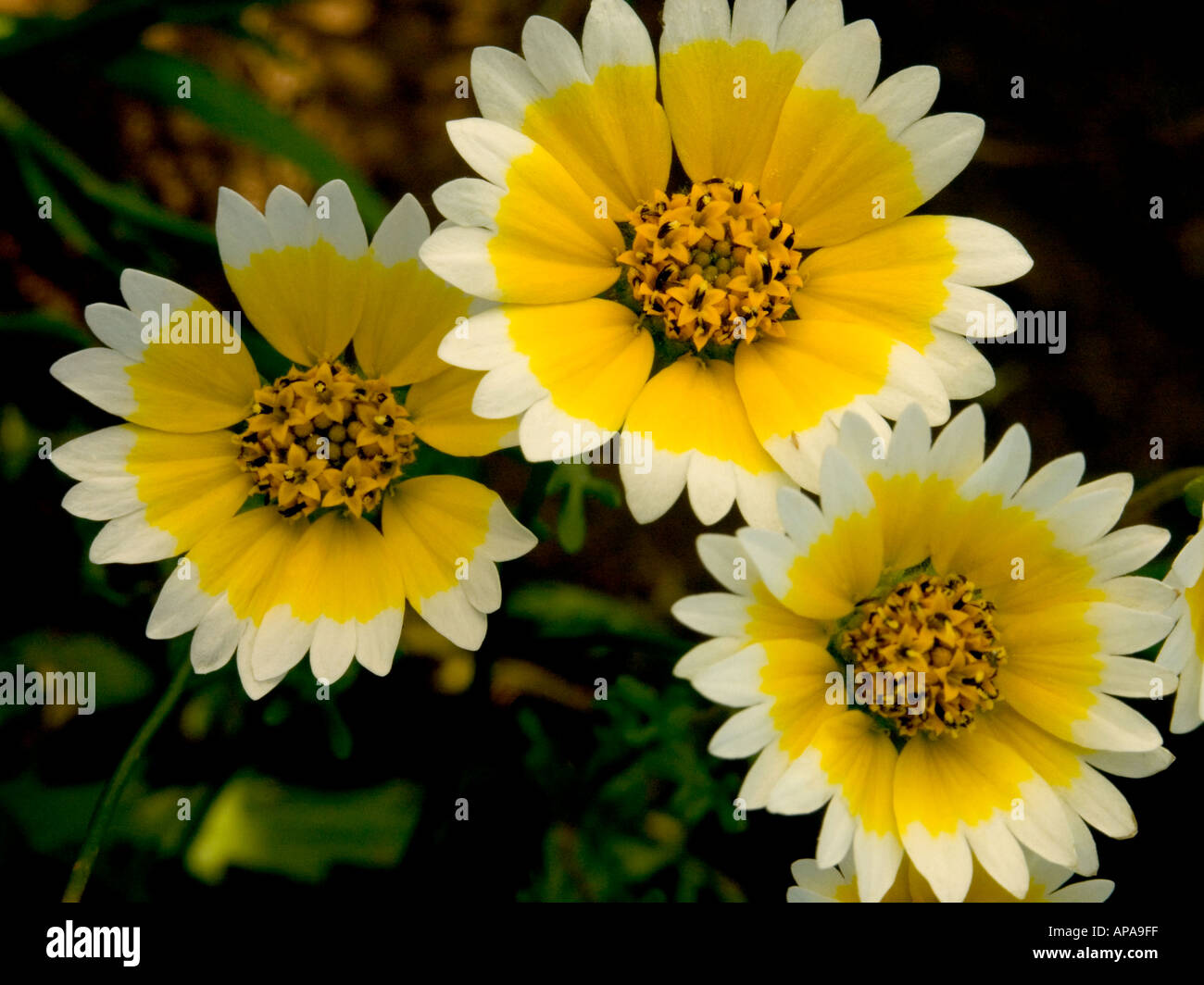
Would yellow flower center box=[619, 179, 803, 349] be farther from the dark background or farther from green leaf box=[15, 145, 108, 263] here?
green leaf box=[15, 145, 108, 263]

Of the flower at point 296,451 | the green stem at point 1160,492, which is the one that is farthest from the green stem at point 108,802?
the green stem at point 1160,492

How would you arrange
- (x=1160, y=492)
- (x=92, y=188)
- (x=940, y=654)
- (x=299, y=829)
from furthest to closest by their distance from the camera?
(x=299, y=829) → (x=92, y=188) → (x=1160, y=492) → (x=940, y=654)

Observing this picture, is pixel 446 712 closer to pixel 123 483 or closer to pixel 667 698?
pixel 667 698

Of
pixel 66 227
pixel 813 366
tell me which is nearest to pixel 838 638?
pixel 813 366

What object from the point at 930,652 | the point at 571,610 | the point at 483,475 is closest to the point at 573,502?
the point at 483,475

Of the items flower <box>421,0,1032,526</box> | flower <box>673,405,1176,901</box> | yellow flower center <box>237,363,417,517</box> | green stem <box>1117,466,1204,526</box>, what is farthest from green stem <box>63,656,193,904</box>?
green stem <box>1117,466,1204,526</box>

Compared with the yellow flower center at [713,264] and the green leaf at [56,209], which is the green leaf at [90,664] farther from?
the yellow flower center at [713,264]

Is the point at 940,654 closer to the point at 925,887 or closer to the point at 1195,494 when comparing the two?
the point at 925,887
